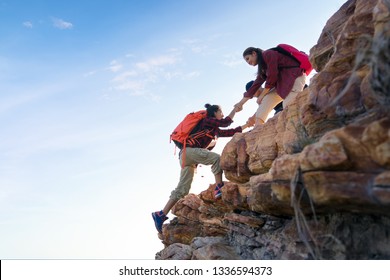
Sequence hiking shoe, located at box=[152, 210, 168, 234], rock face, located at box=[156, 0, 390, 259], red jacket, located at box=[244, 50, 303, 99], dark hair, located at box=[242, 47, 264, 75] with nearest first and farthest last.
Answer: rock face, located at box=[156, 0, 390, 259] → red jacket, located at box=[244, 50, 303, 99] → dark hair, located at box=[242, 47, 264, 75] → hiking shoe, located at box=[152, 210, 168, 234]

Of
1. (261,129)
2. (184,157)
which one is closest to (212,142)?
(184,157)

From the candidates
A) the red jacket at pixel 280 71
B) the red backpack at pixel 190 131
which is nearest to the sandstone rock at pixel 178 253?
the red backpack at pixel 190 131

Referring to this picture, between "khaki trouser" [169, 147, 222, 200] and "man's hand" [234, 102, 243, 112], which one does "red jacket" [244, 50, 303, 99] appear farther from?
"khaki trouser" [169, 147, 222, 200]

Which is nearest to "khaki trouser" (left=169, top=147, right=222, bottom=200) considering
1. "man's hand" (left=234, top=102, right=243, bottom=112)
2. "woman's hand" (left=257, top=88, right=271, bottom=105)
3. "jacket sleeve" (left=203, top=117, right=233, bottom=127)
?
"jacket sleeve" (left=203, top=117, right=233, bottom=127)

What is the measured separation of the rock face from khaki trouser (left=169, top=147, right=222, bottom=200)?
823mm

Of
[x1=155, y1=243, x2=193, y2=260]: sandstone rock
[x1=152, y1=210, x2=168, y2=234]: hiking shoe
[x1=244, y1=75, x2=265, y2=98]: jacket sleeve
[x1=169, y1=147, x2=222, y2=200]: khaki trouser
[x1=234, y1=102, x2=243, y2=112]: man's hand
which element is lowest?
[x1=155, y1=243, x2=193, y2=260]: sandstone rock

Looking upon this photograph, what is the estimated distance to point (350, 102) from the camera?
724 centimetres

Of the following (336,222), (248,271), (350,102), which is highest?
(350,102)

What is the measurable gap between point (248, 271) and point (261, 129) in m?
4.58

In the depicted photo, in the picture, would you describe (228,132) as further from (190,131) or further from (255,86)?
(255,86)

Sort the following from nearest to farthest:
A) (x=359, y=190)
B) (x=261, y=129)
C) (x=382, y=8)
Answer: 1. (x=359, y=190)
2. (x=382, y=8)
3. (x=261, y=129)

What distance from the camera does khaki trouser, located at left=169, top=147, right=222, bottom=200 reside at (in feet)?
44.3

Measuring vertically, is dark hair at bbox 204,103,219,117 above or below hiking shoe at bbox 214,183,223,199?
above

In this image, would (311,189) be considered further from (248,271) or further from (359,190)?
(248,271)
